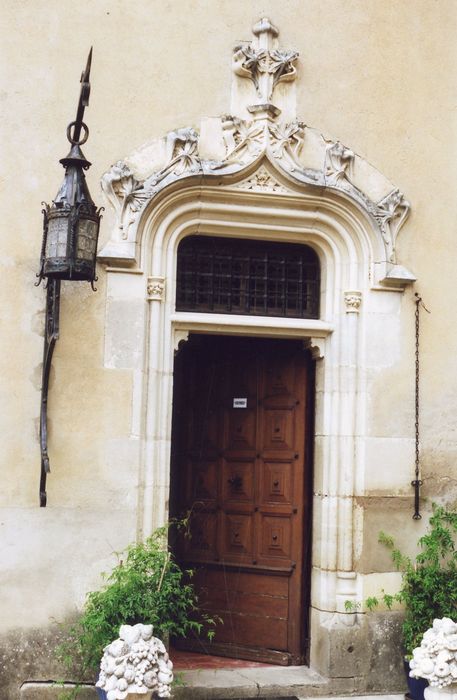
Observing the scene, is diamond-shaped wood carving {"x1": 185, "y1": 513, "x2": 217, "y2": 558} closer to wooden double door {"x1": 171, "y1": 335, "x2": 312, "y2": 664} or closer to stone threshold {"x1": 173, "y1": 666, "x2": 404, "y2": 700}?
wooden double door {"x1": 171, "y1": 335, "x2": 312, "y2": 664}

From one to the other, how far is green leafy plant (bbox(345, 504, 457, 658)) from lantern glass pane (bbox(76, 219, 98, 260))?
9.26 ft

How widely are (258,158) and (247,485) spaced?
242 cm

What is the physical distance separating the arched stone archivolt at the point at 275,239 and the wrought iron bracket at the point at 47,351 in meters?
0.43

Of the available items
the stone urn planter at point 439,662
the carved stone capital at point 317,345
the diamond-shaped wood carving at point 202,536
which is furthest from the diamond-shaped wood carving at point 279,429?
the stone urn planter at point 439,662

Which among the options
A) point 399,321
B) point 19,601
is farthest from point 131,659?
point 399,321

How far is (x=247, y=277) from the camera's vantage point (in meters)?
6.56

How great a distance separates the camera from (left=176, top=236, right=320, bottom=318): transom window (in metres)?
6.48

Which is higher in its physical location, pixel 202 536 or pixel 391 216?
pixel 391 216

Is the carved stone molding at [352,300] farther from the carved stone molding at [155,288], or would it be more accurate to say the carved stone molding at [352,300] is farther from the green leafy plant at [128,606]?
the green leafy plant at [128,606]

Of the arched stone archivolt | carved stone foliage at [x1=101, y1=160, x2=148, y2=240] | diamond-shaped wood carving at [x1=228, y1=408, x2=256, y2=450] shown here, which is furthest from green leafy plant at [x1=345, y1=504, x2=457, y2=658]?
carved stone foliage at [x1=101, y1=160, x2=148, y2=240]

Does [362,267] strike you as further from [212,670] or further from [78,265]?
[212,670]

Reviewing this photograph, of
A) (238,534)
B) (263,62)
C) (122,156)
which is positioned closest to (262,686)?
(238,534)

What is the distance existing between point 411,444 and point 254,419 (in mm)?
1192

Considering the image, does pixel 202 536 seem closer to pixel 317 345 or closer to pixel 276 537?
pixel 276 537
